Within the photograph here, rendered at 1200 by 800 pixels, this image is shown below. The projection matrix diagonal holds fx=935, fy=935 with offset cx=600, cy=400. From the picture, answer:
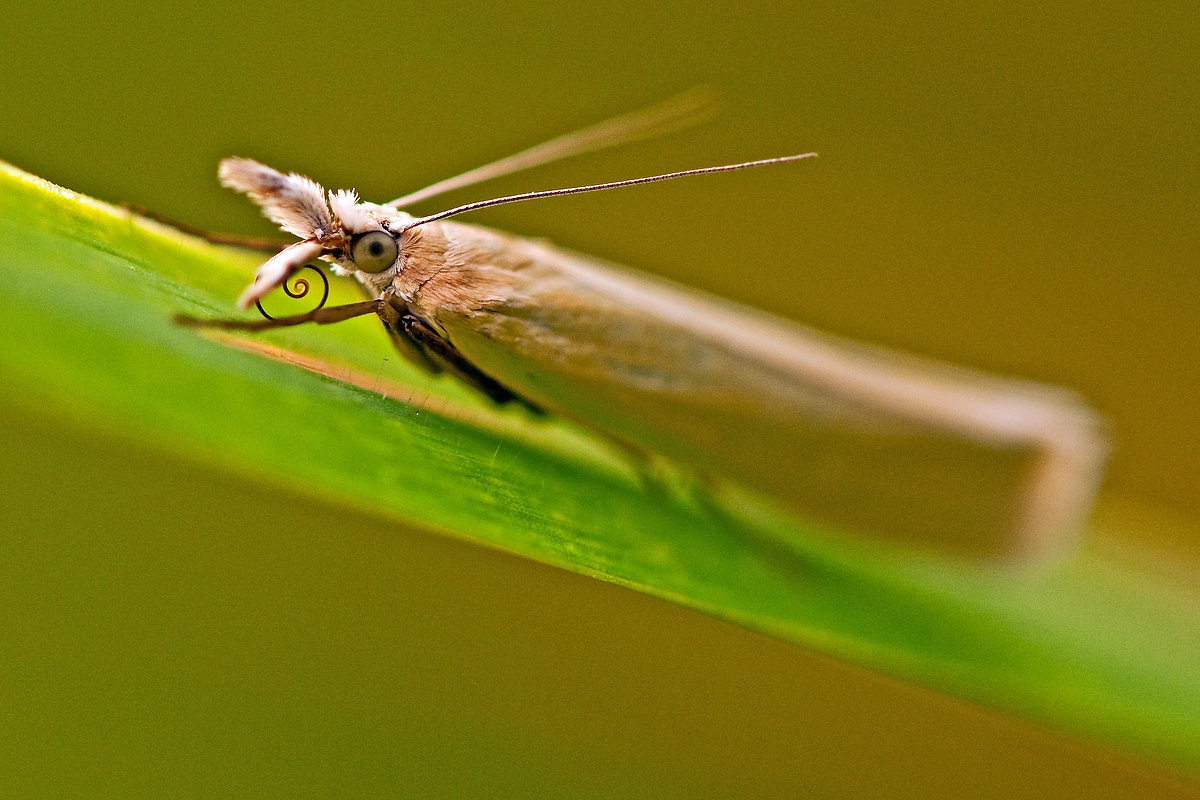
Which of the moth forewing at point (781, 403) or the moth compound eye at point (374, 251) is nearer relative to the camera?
the moth compound eye at point (374, 251)

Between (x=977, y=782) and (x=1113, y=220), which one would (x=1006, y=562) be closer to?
(x=977, y=782)

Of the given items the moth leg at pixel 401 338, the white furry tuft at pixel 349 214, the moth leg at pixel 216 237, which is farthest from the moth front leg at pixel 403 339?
the moth leg at pixel 216 237

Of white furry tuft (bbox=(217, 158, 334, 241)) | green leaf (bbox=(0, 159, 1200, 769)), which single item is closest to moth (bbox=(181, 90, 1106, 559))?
white furry tuft (bbox=(217, 158, 334, 241))

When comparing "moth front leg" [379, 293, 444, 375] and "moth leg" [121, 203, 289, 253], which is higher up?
"moth leg" [121, 203, 289, 253]

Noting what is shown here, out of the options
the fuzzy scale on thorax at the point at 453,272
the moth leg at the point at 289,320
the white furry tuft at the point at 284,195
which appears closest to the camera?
the moth leg at the point at 289,320

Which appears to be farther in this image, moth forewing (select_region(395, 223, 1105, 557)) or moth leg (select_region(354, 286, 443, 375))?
moth forewing (select_region(395, 223, 1105, 557))

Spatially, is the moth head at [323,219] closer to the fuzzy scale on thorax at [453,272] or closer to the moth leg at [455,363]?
the fuzzy scale on thorax at [453,272]

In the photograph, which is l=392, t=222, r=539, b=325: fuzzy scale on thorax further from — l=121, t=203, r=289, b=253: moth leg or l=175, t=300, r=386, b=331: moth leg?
l=121, t=203, r=289, b=253: moth leg
